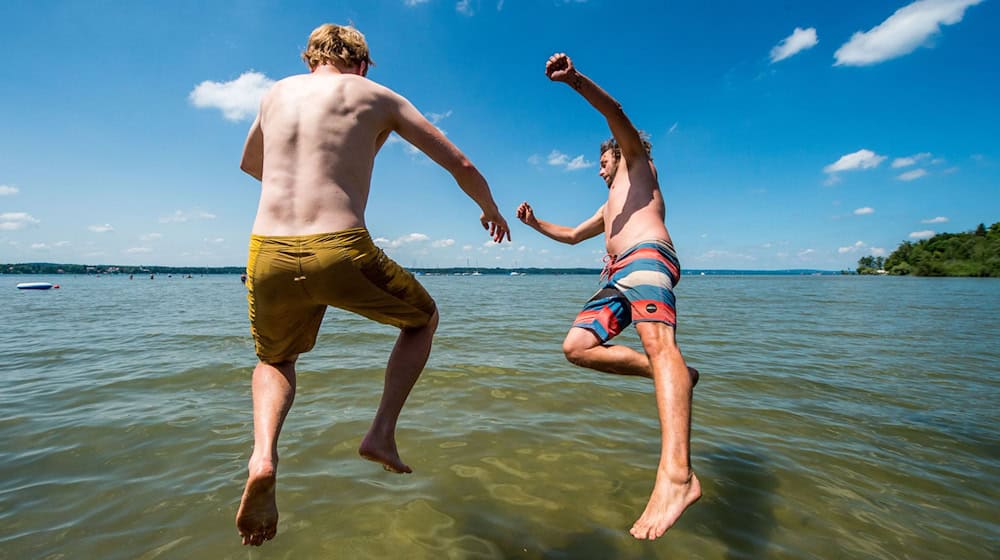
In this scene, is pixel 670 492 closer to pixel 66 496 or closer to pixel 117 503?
pixel 117 503

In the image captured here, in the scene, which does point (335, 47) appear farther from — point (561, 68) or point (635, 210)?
point (635, 210)

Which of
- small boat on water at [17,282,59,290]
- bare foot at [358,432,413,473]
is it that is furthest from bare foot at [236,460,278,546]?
small boat on water at [17,282,59,290]

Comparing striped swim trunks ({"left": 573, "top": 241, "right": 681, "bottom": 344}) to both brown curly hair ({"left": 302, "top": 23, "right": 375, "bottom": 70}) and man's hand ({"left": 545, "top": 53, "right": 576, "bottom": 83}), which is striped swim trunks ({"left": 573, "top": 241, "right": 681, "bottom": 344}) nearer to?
man's hand ({"left": 545, "top": 53, "right": 576, "bottom": 83})

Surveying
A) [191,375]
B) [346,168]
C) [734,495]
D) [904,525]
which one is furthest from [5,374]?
[904,525]

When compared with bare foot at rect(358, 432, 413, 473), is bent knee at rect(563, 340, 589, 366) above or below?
above

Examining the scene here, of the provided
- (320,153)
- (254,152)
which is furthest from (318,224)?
(254,152)

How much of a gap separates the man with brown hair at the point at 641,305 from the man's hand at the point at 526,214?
888 millimetres

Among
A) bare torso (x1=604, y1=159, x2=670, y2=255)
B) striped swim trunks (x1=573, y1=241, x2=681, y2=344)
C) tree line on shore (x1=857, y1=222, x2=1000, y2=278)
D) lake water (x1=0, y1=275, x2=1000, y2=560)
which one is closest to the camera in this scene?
lake water (x1=0, y1=275, x2=1000, y2=560)

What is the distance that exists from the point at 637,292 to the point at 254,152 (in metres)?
2.64

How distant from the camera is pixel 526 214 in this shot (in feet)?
15.1

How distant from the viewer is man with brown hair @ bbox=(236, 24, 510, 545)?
→ 6.69 feet

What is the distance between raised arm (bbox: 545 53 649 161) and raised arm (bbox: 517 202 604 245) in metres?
0.90

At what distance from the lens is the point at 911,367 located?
659 centimetres

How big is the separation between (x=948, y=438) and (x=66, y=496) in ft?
23.0
